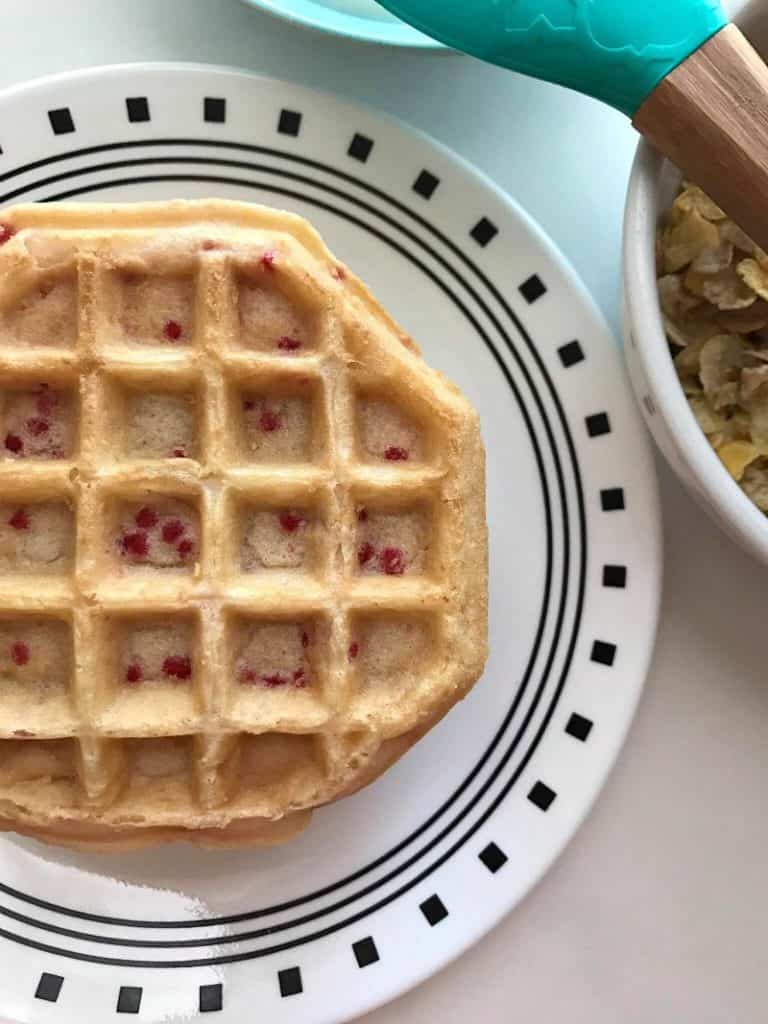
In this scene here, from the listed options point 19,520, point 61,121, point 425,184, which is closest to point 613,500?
point 425,184

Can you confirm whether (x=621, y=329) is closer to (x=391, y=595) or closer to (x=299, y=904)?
(x=391, y=595)

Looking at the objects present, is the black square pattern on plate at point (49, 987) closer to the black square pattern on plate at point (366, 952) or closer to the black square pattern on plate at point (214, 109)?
the black square pattern on plate at point (366, 952)

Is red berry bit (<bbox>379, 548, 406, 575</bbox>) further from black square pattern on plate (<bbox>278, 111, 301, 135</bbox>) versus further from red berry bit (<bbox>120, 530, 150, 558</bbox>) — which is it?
black square pattern on plate (<bbox>278, 111, 301, 135</bbox>)

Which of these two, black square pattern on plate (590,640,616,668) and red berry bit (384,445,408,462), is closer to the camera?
red berry bit (384,445,408,462)

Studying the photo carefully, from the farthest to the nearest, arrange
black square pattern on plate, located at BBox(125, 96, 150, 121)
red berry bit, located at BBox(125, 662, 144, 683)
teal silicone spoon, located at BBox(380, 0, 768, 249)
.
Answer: black square pattern on plate, located at BBox(125, 96, 150, 121) < red berry bit, located at BBox(125, 662, 144, 683) < teal silicone spoon, located at BBox(380, 0, 768, 249)

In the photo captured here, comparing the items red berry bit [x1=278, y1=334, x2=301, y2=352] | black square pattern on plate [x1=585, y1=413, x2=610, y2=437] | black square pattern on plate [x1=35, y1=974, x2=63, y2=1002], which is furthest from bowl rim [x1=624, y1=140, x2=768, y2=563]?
black square pattern on plate [x1=35, y1=974, x2=63, y2=1002]

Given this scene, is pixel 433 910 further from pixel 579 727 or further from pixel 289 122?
pixel 289 122
